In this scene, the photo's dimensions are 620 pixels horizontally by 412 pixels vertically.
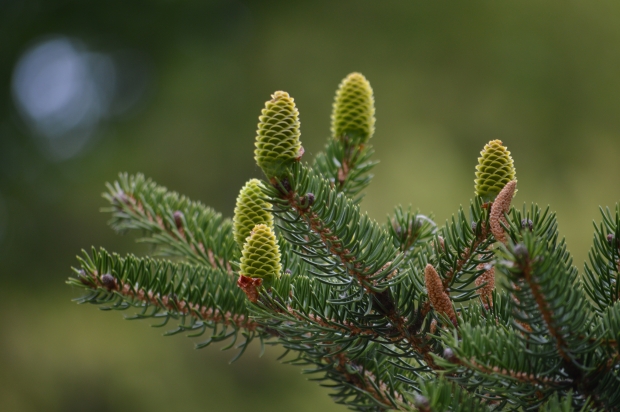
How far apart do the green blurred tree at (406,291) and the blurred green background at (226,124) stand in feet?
4.80

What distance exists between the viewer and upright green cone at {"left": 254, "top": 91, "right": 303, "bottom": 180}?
35cm

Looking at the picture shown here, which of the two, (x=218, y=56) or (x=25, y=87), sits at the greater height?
(x=218, y=56)

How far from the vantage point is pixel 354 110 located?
0.59 m

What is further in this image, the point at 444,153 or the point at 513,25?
the point at 513,25

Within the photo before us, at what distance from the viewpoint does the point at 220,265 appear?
59 centimetres

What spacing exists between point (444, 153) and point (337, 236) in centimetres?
182

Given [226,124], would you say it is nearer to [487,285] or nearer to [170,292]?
[170,292]

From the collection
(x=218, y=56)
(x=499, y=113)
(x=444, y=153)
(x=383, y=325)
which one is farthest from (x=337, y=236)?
(x=218, y=56)

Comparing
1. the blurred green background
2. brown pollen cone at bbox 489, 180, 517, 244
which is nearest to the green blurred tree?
brown pollen cone at bbox 489, 180, 517, 244

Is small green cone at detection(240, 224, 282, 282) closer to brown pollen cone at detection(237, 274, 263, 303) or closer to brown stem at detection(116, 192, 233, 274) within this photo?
brown pollen cone at detection(237, 274, 263, 303)

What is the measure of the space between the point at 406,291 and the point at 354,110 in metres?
0.25

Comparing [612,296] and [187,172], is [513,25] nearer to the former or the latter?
[187,172]

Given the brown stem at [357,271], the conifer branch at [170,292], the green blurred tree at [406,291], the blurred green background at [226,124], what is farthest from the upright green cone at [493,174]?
the blurred green background at [226,124]

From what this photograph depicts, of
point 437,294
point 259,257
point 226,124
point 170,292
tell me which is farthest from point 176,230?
point 226,124
